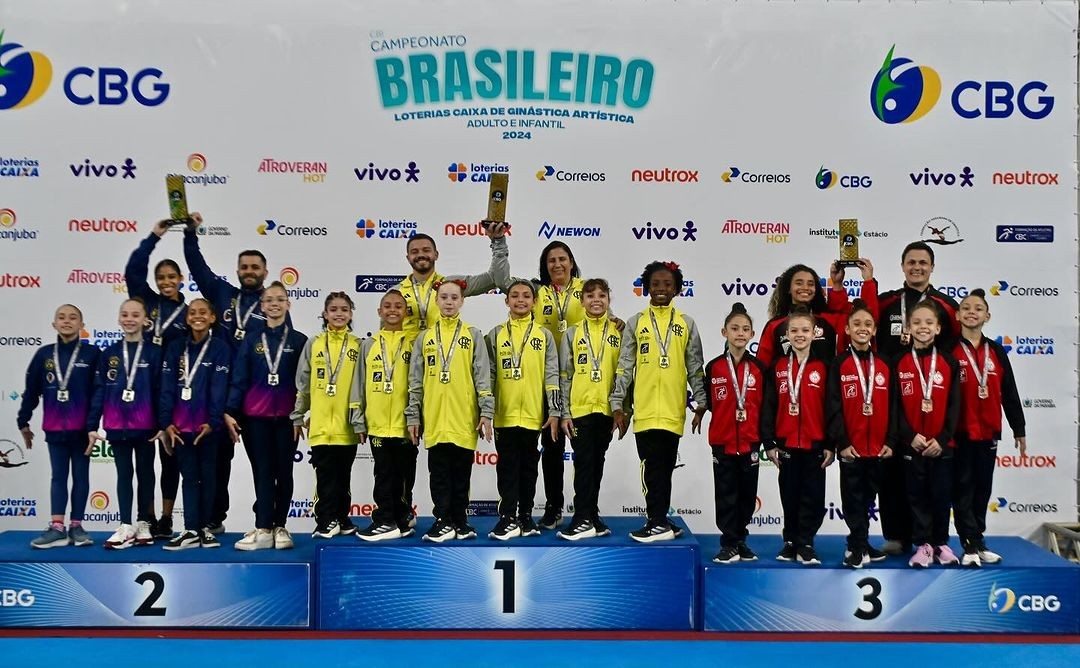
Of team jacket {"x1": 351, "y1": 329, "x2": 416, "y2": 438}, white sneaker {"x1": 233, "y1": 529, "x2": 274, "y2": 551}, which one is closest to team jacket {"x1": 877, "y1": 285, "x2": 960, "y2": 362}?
team jacket {"x1": 351, "y1": 329, "x2": 416, "y2": 438}

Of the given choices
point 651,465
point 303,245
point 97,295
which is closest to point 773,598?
point 651,465

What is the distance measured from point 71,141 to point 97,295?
1142mm

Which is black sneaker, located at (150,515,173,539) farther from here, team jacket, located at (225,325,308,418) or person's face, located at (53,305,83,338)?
person's face, located at (53,305,83,338)

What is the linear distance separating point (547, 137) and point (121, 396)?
332cm

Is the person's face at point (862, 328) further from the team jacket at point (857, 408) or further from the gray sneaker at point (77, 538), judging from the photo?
the gray sneaker at point (77, 538)

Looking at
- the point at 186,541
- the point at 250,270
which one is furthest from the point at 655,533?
the point at 250,270

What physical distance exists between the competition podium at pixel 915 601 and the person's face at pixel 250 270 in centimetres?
324

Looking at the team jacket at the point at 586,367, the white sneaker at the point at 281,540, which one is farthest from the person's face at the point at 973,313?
the white sneaker at the point at 281,540

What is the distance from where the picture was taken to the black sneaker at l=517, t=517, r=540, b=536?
15.0 ft

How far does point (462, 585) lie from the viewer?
4.29 m

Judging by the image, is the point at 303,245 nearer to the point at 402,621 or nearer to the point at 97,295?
the point at 97,295

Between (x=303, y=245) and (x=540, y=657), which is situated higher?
(x=303, y=245)

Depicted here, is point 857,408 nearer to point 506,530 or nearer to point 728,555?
point 728,555

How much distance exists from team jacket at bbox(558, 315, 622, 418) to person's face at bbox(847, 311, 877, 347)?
1.26 meters
